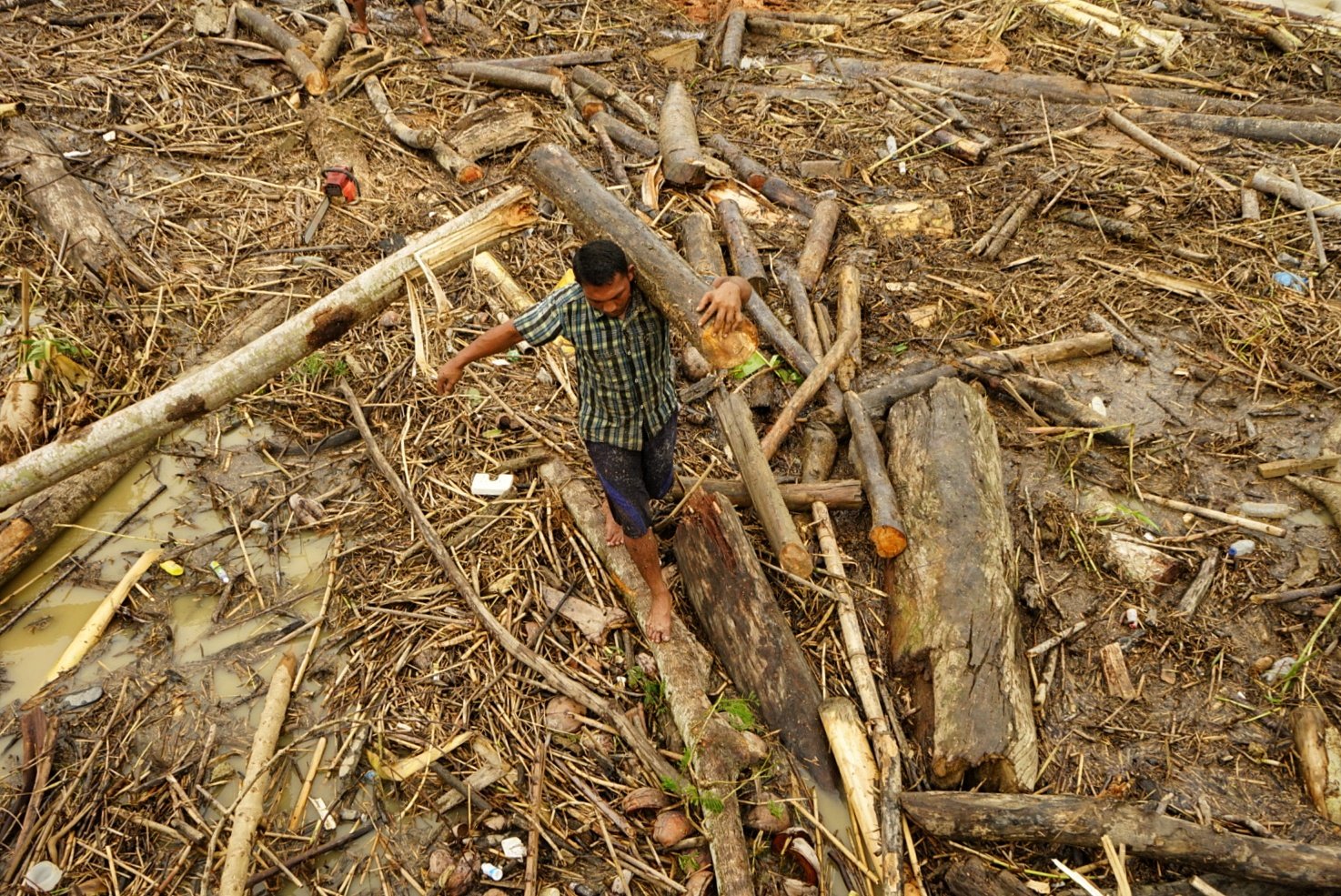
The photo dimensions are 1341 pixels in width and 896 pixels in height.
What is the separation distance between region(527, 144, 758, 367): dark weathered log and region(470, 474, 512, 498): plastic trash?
145cm

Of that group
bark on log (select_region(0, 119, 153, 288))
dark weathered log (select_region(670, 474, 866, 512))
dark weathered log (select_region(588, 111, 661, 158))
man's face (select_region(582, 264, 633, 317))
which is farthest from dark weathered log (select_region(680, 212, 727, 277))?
bark on log (select_region(0, 119, 153, 288))

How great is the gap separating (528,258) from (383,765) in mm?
3720

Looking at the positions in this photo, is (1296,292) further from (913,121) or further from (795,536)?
(795,536)

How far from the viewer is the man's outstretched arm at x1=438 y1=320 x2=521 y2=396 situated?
10.4 feet

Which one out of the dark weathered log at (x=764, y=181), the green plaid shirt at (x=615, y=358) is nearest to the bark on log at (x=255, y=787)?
the green plaid shirt at (x=615, y=358)

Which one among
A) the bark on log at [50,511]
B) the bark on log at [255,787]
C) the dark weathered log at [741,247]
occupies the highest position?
the bark on log at [50,511]

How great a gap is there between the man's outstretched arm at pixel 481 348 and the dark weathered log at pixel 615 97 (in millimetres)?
4614

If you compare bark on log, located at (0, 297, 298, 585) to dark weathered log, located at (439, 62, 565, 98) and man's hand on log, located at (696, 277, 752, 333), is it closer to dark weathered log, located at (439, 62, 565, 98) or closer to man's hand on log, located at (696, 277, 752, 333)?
man's hand on log, located at (696, 277, 752, 333)

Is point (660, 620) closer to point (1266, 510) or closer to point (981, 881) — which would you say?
point (981, 881)

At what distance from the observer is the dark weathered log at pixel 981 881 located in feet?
9.38

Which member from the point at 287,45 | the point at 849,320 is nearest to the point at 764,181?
the point at 849,320

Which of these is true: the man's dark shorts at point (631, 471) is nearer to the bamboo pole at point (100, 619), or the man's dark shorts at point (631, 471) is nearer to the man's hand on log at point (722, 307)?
the man's hand on log at point (722, 307)

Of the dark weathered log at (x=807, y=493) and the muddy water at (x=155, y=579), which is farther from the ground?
the muddy water at (x=155, y=579)

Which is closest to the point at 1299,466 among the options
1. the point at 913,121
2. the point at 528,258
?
the point at 913,121
